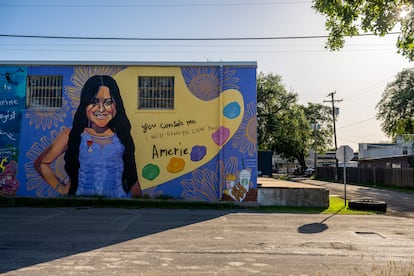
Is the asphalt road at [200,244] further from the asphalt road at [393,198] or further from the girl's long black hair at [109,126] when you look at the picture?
the asphalt road at [393,198]

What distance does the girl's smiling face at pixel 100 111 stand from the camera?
51.2 feet

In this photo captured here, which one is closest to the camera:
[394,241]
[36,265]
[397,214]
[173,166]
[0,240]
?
[36,265]

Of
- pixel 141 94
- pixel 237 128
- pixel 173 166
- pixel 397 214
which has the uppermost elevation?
pixel 141 94

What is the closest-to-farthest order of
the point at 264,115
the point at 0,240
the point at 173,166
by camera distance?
the point at 0,240 < the point at 173,166 < the point at 264,115

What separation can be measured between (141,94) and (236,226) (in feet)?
27.1

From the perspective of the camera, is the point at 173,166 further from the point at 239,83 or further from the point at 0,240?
the point at 0,240

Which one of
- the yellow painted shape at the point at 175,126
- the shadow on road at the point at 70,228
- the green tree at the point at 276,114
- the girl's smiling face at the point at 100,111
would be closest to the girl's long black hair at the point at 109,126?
the girl's smiling face at the point at 100,111

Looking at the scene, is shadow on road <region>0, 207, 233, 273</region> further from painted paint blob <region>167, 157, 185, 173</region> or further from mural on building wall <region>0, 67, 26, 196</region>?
mural on building wall <region>0, 67, 26, 196</region>

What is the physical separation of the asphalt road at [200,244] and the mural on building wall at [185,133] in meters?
2.87

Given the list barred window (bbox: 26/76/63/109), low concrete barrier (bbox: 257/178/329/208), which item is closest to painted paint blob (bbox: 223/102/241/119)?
low concrete barrier (bbox: 257/178/329/208)

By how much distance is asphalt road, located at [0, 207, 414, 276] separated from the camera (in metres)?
6.06

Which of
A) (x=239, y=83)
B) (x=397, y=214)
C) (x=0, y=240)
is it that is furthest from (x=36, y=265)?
(x=397, y=214)

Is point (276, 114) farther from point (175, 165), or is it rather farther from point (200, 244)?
point (200, 244)

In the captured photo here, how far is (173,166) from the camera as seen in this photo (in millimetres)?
15367
